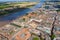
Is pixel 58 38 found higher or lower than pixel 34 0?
higher

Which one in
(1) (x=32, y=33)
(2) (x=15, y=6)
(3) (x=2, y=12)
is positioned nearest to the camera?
(1) (x=32, y=33)

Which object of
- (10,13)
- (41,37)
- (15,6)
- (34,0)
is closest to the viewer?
(41,37)

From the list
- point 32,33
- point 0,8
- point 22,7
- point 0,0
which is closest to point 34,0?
point 22,7

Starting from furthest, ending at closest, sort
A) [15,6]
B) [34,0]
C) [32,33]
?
[34,0] → [15,6] → [32,33]

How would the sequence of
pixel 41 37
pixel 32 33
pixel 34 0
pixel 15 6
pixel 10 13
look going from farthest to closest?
pixel 34 0 < pixel 15 6 < pixel 10 13 < pixel 32 33 < pixel 41 37

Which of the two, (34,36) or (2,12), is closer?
(34,36)

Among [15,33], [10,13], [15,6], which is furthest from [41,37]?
[15,6]

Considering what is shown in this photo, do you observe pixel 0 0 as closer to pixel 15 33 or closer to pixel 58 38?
pixel 15 33

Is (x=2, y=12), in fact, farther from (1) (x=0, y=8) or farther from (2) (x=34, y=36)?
(2) (x=34, y=36)

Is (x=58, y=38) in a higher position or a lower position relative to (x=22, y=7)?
Result: higher
